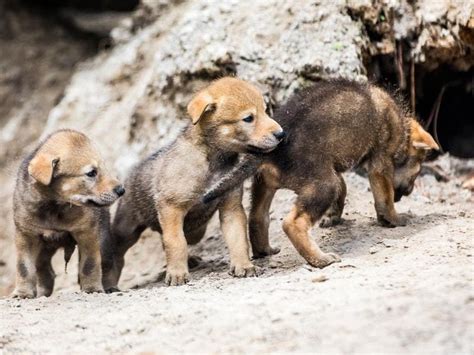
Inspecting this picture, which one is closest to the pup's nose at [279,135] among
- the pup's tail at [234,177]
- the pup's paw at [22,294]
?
the pup's tail at [234,177]

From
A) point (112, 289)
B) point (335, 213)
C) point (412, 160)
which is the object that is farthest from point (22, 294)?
point (412, 160)

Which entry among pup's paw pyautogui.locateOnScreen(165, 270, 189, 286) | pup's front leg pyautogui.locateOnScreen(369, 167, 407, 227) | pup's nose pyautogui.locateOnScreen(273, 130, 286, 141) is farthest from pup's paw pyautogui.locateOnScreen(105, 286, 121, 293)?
pup's front leg pyautogui.locateOnScreen(369, 167, 407, 227)

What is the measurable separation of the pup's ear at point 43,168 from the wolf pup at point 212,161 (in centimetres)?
91

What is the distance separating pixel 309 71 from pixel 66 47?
5956 millimetres

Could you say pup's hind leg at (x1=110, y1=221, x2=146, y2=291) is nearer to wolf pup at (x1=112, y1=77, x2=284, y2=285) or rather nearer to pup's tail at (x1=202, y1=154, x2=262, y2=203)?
wolf pup at (x1=112, y1=77, x2=284, y2=285)

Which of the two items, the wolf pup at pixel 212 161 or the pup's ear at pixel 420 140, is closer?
the wolf pup at pixel 212 161

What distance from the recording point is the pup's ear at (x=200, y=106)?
22.0 feet

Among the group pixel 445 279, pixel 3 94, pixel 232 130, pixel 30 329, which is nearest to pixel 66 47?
pixel 3 94

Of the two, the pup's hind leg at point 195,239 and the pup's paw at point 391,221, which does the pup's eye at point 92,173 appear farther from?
the pup's paw at point 391,221

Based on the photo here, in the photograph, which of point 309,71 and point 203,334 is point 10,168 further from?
point 203,334

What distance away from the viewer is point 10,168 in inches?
461

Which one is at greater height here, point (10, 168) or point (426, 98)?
point (426, 98)

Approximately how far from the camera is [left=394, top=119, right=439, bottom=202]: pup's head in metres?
7.93

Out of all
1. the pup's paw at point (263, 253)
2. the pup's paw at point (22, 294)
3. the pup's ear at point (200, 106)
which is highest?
the pup's ear at point (200, 106)
